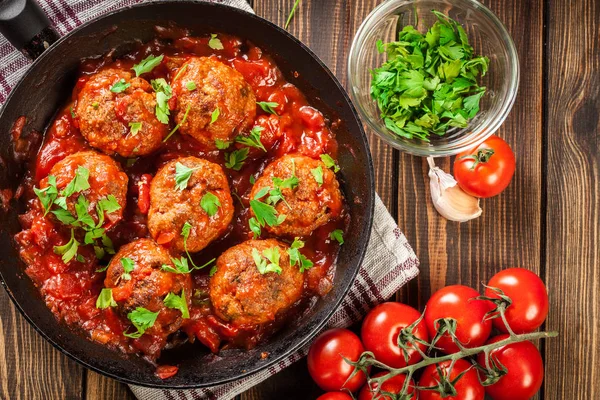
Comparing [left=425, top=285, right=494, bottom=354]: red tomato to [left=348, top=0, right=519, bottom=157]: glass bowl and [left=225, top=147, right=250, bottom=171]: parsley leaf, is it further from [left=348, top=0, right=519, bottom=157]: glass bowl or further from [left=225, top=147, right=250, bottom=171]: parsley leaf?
[left=225, top=147, right=250, bottom=171]: parsley leaf

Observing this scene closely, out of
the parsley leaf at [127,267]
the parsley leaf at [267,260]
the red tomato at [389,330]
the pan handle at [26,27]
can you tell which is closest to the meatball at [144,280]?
the parsley leaf at [127,267]

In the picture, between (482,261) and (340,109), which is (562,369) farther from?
(340,109)

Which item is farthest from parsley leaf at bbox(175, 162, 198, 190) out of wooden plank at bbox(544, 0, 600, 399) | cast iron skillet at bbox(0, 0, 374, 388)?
wooden plank at bbox(544, 0, 600, 399)

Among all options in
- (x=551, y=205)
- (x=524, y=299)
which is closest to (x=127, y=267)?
(x=524, y=299)

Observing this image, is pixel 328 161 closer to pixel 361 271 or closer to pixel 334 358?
pixel 361 271

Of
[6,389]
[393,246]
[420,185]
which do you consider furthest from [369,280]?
[6,389]

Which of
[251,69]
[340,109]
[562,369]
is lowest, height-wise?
[562,369]
